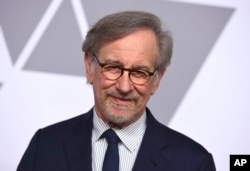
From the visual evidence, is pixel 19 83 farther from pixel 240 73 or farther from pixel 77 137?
pixel 240 73

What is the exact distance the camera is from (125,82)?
1.47 metres

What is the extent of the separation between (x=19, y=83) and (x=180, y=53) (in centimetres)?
73

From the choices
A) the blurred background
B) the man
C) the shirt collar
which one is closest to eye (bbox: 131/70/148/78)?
the man

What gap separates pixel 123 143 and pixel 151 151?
0.29ft

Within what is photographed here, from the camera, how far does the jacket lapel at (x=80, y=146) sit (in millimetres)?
1506

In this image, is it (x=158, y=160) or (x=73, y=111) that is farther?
(x=73, y=111)

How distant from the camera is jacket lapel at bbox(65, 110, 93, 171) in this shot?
4.94 ft

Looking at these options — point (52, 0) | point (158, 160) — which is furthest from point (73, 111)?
point (158, 160)

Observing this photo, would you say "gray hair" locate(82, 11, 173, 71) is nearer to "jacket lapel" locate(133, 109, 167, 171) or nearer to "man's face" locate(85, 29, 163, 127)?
"man's face" locate(85, 29, 163, 127)

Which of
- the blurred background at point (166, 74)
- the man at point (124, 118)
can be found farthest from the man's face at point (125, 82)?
the blurred background at point (166, 74)

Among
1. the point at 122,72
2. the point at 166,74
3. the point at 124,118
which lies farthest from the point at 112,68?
the point at 166,74

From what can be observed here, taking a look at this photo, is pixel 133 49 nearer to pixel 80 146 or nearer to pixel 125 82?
pixel 125 82

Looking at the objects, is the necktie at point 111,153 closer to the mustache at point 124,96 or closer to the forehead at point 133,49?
the mustache at point 124,96

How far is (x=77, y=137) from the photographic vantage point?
1580mm
